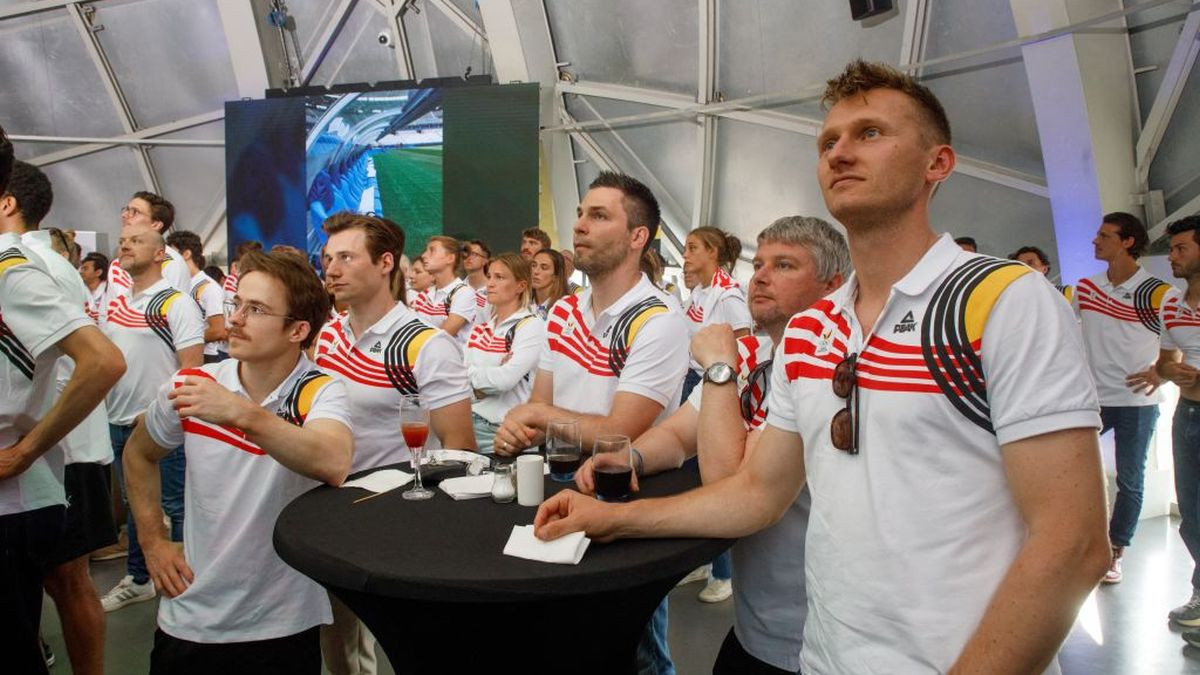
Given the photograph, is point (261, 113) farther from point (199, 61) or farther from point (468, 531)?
point (468, 531)

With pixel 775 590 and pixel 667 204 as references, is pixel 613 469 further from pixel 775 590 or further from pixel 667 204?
pixel 667 204

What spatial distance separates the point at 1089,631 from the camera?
11.9 ft

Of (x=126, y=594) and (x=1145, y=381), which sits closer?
(x=126, y=594)

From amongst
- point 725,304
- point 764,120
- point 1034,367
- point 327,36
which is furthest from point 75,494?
point 327,36

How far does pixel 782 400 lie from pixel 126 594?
376 cm

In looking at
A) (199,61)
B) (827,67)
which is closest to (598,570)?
(827,67)

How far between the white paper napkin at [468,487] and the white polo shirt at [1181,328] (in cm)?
379

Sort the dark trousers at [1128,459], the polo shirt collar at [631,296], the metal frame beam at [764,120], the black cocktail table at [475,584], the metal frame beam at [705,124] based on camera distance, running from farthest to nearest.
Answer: the metal frame beam at [705,124]
the metal frame beam at [764,120]
the dark trousers at [1128,459]
the polo shirt collar at [631,296]
the black cocktail table at [475,584]

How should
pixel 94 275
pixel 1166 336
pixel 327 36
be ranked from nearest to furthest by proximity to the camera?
1. pixel 1166 336
2. pixel 94 275
3. pixel 327 36

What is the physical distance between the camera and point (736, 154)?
9.84m

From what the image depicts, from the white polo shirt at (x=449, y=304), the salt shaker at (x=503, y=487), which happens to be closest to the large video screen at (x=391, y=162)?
the white polo shirt at (x=449, y=304)

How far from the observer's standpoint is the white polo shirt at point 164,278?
454cm

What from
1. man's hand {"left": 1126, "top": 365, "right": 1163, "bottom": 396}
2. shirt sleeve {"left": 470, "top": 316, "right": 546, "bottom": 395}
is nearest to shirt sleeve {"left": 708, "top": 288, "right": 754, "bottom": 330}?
shirt sleeve {"left": 470, "top": 316, "right": 546, "bottom": 395}

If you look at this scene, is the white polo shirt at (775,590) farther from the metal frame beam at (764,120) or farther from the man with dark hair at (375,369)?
the metal frame beam at (764,120)
